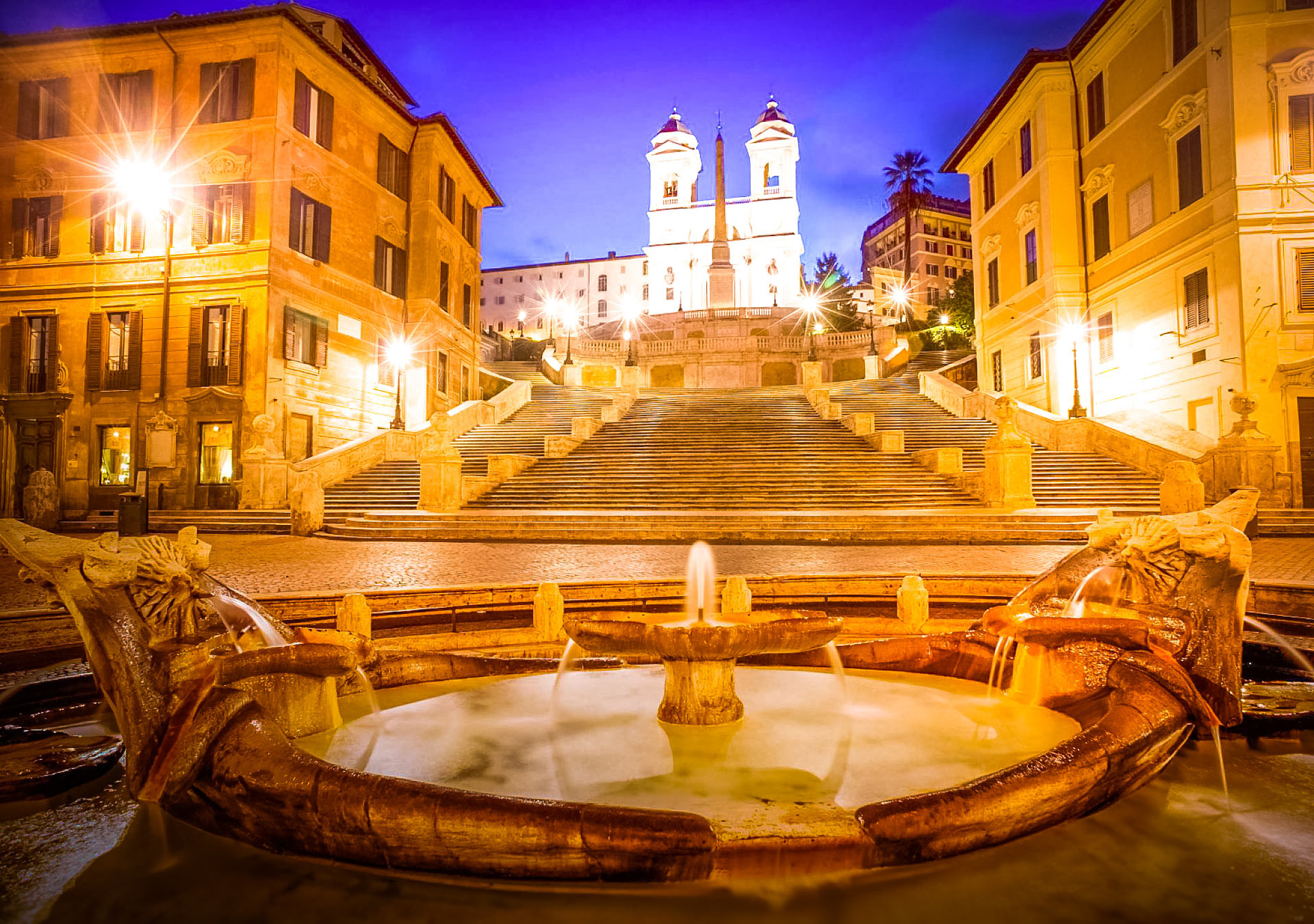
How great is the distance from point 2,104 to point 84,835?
33416 millimetres

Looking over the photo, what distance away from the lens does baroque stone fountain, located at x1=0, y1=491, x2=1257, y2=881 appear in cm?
254

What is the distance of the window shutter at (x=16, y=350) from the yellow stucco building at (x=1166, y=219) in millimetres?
36646

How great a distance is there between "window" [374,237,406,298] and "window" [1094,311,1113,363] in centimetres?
2740

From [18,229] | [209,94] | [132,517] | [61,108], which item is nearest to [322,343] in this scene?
[209,94]

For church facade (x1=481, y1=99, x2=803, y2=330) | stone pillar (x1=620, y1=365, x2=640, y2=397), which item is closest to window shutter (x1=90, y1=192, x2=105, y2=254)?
stone pillar (x1=620, y1=365, x2=640, y2=397)

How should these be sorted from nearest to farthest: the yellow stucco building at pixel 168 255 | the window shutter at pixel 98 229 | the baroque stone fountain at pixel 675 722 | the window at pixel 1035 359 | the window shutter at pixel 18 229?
the baroque stone fountain at pixel 675 722 < the yellow stucco building at pixel 168 255 < the window shutter at pixel 98 229 < the window shutter at pixel 18 229 < the window at pixel 1035 359

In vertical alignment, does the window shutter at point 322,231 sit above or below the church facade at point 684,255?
A: below

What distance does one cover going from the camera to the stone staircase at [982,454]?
1623 cm

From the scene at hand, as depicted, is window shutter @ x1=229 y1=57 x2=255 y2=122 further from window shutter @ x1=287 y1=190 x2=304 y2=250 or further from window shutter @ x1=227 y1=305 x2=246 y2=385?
window shutter @ x1=227 y1=305 x2=246 y2=385

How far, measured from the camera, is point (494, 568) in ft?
31.7

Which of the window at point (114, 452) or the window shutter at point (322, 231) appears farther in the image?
the window shutter at point (322, 231)

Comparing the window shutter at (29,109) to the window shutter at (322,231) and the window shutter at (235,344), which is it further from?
the window shutter at (235,344)

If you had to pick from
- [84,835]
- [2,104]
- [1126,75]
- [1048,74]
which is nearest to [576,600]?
[84,835]

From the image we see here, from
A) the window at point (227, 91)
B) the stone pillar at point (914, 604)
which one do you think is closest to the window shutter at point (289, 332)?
the window at point (227, 91)
